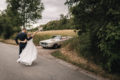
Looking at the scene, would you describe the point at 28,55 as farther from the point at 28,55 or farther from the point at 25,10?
the point at 25,10

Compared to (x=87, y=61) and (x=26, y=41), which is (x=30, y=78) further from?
(x=87, y=61)

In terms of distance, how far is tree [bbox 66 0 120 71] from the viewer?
13.4 ft

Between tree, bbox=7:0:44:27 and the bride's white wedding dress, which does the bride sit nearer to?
the bride's white wedding dress

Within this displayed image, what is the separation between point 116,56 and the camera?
4117mm

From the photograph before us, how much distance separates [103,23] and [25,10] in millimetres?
→ 26135

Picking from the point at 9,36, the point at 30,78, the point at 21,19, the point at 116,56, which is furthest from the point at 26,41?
the point at 21,19

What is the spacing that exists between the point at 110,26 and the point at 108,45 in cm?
73

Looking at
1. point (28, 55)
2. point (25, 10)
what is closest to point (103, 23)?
point (28, 55)

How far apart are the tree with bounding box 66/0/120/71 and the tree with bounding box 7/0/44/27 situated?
2329cm

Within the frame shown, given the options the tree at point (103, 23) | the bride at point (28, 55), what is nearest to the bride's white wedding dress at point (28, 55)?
the bride at point (28, 55)

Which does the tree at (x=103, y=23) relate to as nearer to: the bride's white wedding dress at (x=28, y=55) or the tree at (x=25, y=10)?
the bride's white wedding dress at (x=28, y=55)

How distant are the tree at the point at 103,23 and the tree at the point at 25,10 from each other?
23.3 metres

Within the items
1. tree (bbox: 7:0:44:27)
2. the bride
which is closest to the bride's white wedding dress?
the bride

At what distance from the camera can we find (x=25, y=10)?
90.4 ft
